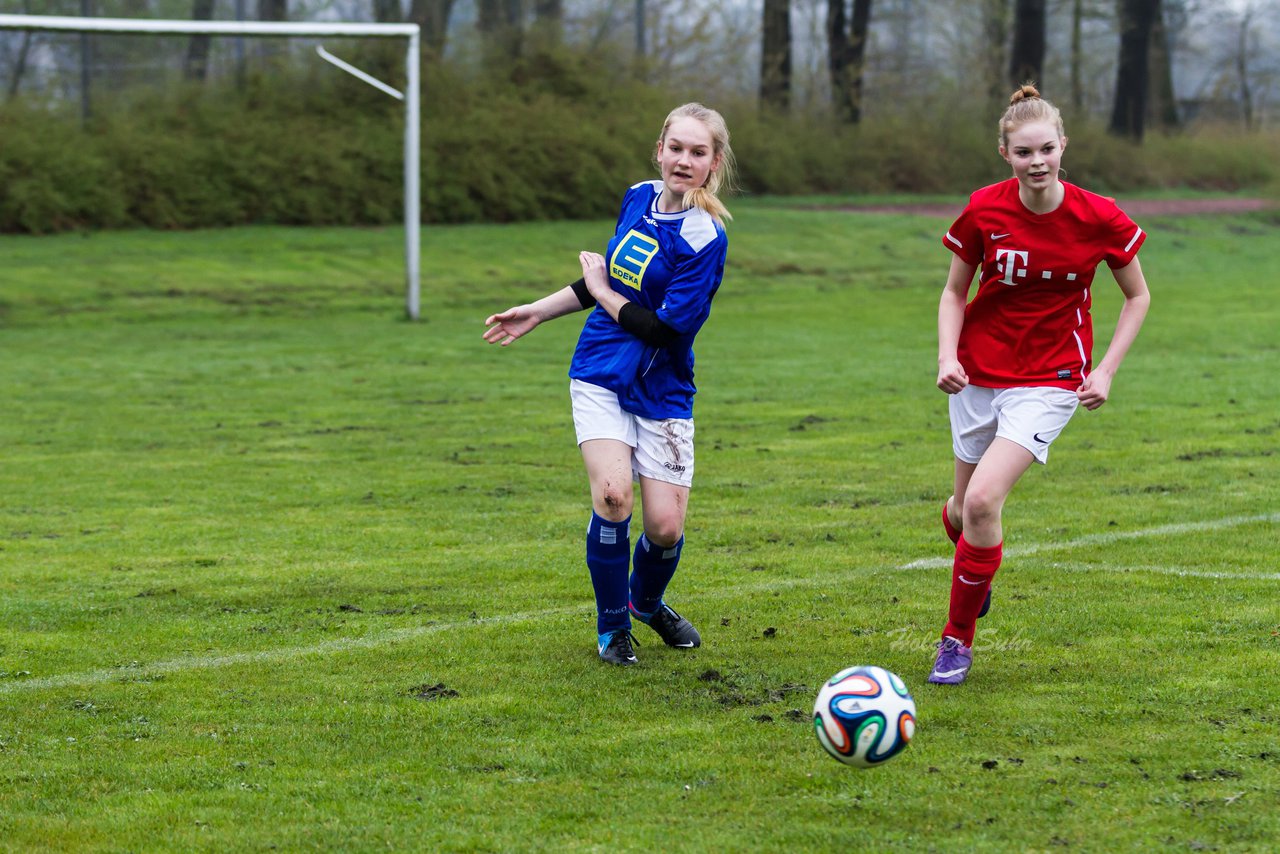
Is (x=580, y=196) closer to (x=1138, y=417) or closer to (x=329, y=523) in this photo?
(x=1138, y=417)

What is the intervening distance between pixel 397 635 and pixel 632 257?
66.5 inches

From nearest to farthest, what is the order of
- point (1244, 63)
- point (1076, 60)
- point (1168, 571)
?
point (1168, 571), point (1076, 60), point (1244, 63)

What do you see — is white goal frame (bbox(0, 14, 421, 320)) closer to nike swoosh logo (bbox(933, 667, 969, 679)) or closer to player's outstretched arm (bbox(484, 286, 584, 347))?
player's outstretched arm (bbox(484, 286, 584, 347))

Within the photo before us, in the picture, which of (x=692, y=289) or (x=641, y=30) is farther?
(x=641, y=30)

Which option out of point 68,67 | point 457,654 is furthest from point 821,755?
point 68,67

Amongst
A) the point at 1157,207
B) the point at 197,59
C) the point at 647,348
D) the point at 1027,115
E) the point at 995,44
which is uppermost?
the point at 995,44

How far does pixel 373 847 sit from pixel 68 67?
2752 cm

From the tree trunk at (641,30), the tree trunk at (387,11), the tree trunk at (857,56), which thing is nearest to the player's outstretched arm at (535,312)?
the tree trunk at (387,11)

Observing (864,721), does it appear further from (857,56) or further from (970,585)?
(857,56)

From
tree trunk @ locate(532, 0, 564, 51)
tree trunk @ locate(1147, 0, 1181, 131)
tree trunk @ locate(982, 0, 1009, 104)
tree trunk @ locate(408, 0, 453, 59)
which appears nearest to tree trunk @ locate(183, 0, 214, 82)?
tree trunk @ locate(408, 0, 453, 59)

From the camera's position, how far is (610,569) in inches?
226

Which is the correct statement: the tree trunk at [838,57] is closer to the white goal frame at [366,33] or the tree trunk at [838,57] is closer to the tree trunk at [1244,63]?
the white goal frame at [366,33]

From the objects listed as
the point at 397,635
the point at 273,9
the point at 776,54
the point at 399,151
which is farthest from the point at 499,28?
the point at 397,635

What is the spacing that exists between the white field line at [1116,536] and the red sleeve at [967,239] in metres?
2.03
